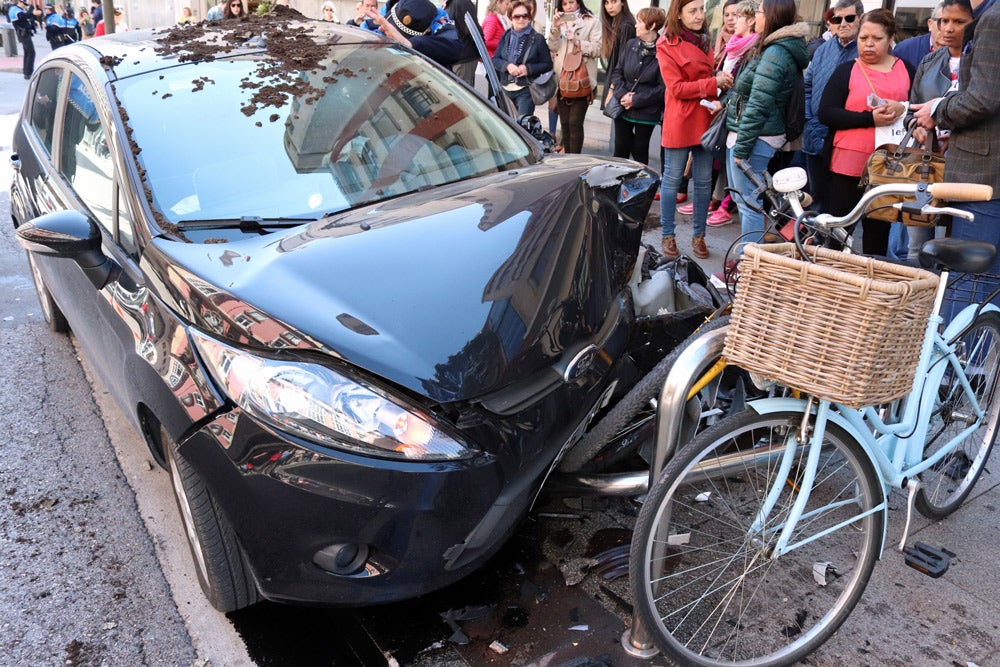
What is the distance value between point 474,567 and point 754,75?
401 centimetres

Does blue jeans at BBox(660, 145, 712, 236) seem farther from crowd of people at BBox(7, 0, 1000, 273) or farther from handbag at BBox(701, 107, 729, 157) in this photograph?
handbag at BBox(701, 107, 729, 157)

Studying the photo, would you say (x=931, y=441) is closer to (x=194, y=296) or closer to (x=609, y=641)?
(x=609, y=641)

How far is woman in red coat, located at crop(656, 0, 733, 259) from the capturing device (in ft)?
19.2

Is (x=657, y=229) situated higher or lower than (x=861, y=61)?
lower

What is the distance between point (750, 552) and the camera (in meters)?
2.45

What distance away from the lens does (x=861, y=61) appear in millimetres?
5020

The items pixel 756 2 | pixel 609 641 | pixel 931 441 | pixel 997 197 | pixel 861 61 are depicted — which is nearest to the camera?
pixel 609 641

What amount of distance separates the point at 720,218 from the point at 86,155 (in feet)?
17.6

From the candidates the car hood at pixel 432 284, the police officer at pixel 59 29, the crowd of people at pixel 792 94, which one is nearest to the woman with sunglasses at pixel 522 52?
the crowd of people at pixel 792 94

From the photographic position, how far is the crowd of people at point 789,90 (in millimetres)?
3896

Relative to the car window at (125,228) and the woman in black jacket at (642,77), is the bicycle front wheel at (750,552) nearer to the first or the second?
the car window at (125,228)

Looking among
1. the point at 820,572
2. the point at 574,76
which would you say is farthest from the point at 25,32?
the point at 820,572

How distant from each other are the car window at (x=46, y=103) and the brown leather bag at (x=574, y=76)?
5045 mm

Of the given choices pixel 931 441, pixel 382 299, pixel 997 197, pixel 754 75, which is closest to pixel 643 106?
pixel 754 75
